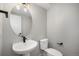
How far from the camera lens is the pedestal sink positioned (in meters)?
1.21

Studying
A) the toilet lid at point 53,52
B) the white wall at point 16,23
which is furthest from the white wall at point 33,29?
the toilet lid at point 53,52

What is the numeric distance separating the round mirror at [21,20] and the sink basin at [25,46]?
0.54 feet

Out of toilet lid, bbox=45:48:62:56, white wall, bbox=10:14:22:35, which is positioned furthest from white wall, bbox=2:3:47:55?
toilet lid, bbox=45:48:62:56

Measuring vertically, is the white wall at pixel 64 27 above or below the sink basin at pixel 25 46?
above

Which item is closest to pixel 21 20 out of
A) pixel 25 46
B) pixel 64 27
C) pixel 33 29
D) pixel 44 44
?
pixel 33 29

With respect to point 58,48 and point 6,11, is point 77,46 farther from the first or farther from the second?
point 6,11

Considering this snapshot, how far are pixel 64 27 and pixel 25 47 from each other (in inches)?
28.5

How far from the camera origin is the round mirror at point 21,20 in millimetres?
1251

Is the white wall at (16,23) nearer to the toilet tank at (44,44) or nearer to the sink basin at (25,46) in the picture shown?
the sink basin at (25,46)

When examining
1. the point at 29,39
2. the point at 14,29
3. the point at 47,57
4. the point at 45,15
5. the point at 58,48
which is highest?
the point at 45,15

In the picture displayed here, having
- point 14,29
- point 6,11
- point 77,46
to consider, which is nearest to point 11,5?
point 6,11

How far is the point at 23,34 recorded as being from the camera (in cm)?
131

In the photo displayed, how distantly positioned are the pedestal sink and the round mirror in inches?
6.5

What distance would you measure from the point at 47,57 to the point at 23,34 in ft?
1.73
